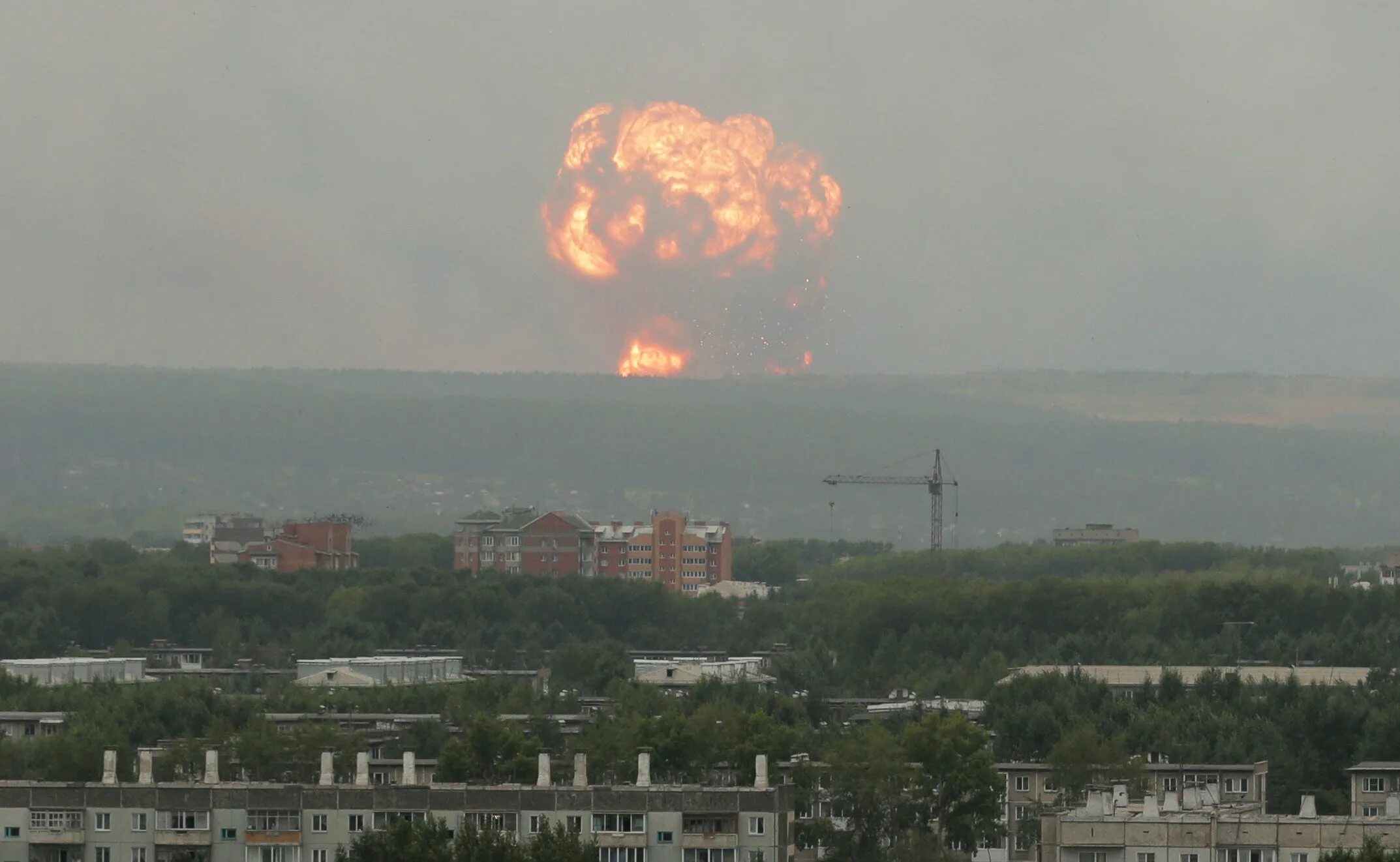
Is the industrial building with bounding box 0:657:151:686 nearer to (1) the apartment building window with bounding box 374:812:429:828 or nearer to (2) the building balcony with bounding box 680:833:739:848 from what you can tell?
(1) the apartment building window with bounding box 374:812:429:828

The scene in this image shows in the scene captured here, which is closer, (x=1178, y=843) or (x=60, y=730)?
(x=1178, y=843)

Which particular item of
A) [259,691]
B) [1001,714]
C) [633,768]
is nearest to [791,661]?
[259,691]

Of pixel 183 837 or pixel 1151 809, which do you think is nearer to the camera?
pixel 1151 809

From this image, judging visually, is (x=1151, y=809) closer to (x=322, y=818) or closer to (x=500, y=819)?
(x=500, y=819)

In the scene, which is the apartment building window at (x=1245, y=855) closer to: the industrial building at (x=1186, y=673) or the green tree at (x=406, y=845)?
the green tree at (x=406, y=845)

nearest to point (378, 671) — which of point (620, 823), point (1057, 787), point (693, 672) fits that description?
point (693, 672)

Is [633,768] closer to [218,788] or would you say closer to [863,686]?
[218,788]
